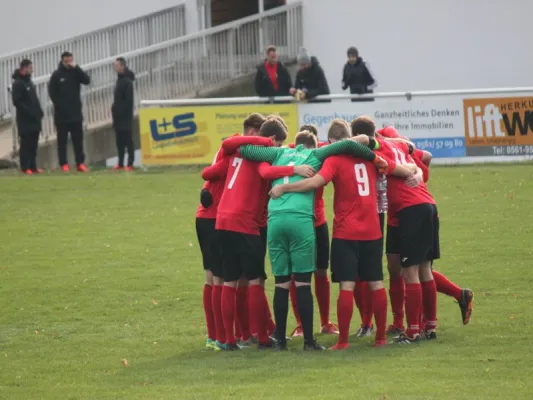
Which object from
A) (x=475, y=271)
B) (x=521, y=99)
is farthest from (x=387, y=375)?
(x=521, y=99)

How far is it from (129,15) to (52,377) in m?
20.9

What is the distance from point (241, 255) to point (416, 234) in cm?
149

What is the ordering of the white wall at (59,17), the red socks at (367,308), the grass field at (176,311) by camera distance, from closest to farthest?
the grass field at (176,311) < the red socks at (367,308) < the white wall at (59,17)

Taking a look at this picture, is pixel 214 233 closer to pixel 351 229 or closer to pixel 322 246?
pixel 322 246

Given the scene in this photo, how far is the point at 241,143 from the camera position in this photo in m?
10.2

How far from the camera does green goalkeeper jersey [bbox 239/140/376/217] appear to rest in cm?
1005

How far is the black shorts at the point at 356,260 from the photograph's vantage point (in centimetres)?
1011

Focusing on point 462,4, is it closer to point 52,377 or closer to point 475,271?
point 475,271

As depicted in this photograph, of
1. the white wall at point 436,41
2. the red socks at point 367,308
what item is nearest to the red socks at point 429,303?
the red socks at point 367,308

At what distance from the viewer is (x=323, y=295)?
439 inches

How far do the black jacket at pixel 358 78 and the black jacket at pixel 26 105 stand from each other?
5.87 meters

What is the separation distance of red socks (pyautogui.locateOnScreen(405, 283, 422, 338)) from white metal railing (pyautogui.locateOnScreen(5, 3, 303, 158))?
15994 millimetres

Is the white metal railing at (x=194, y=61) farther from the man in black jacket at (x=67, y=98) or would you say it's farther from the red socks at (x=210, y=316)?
the red socks at (x=210, y=316)

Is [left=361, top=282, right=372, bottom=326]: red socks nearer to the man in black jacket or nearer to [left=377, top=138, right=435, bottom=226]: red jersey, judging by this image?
[left=377, top=138, right=435, bottom=226]: red jersey
